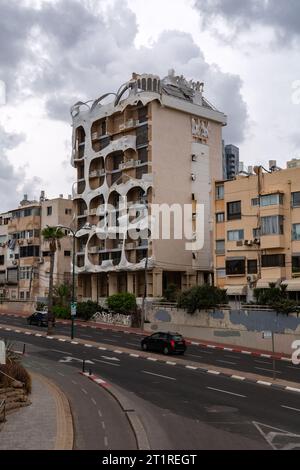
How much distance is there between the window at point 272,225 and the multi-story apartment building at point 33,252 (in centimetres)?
4230

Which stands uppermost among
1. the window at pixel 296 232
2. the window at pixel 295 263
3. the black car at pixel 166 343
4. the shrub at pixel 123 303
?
the window at pixel 296 232

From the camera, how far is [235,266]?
57.4 metres

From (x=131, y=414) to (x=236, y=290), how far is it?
123 feet

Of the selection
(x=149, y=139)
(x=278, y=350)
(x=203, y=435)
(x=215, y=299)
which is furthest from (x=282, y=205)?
(x=203, y=435)

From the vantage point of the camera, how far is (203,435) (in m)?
17.0

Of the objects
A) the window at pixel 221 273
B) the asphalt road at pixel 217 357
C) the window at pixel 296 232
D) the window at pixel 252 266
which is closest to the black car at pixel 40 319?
the asphalt road at pixel 217 357

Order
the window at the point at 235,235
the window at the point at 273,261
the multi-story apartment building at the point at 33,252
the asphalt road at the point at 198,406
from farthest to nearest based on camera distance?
the multi-story apartment building at the point at 33,252 → the window at the point at 235,235 → the window at the point at 273,261 → the asphalt road at the point at 198,406

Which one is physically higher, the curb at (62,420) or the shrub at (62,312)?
the shrub at (62,312)

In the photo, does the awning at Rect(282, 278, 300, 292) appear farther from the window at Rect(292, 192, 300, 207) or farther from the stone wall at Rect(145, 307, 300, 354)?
the window at Rect(292, 192, 300, 207)

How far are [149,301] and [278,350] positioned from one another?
20.9 m

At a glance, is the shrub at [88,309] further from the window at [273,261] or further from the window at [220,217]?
the window at [273,261]

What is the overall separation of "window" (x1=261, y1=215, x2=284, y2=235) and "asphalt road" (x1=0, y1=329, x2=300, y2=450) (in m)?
21.6

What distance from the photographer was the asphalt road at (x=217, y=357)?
34.3 metres
